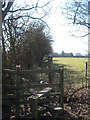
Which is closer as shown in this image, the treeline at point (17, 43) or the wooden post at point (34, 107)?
the wooden post at point (34, 107)

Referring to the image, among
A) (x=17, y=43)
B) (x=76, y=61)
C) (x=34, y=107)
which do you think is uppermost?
(x=17, y=43)

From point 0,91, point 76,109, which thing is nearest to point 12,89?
point 0,91

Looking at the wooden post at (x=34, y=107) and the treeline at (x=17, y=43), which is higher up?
the treeline at (x=17, y=43)

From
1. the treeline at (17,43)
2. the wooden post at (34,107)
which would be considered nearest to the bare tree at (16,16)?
the treeline at (17,43)

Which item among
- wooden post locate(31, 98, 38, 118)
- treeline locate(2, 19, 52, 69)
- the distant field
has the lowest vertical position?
wooden post locate(31, 98, 38, 118)

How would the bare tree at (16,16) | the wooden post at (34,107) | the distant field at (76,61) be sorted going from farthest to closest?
the distant field at (76,61) < the bare tree at (16,16) < the wooden post at (34,107)

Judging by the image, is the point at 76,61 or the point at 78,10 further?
the point at 76,61

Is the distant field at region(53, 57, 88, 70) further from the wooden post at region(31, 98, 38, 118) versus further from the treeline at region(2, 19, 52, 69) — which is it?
the wooden post at region(31, 98, 38, 118)

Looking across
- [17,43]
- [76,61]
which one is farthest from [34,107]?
[76,61]

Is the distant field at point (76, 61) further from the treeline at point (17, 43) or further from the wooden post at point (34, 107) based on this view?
the wooden post at point (34, 107)

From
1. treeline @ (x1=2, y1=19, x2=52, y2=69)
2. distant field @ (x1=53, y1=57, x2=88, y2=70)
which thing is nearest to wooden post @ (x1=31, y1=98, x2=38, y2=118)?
treeline @ (x1=2, y1=19, x2=52, y2=69)

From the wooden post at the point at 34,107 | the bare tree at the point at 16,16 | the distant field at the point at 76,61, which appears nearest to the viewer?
the wooden post at the point at 34,107

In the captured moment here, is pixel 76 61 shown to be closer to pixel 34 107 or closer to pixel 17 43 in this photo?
pixel 17 43

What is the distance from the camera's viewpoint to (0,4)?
11.7 feet
